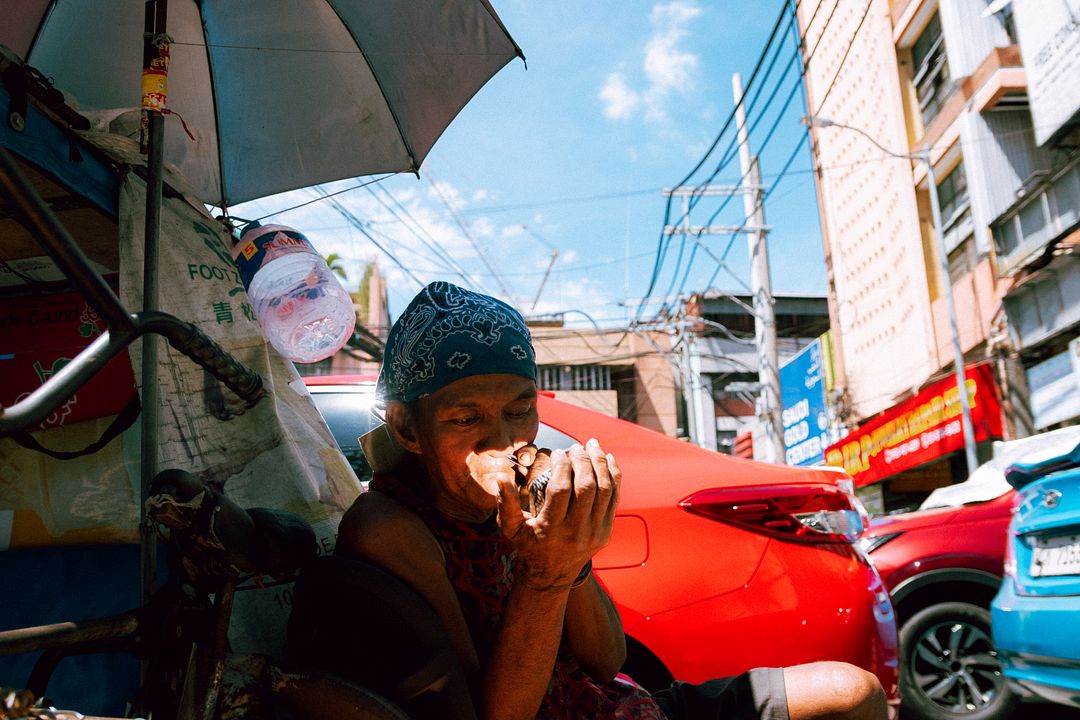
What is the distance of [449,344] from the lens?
1440 millimetres

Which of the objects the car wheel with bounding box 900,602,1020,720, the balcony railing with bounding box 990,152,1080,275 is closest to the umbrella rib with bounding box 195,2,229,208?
the car wheel with bounding box 900,602,1020,720

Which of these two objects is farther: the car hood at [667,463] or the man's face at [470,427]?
the car hood at [667,463]

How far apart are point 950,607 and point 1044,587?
1267 mm

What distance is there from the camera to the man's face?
139 centimetres

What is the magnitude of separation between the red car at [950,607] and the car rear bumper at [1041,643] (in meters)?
0.90

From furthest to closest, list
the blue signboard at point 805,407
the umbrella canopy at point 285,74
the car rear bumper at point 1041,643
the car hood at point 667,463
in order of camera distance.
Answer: the blue signboard at point 805,407 < the car rear bumper at point 1041,643 < the car hood at point 667,463 < the umbrella canopy at point 285,74

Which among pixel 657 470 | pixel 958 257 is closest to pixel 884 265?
pixel 958 257

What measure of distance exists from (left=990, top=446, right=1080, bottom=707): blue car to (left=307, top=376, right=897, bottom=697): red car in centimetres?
164

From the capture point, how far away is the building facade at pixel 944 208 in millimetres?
10867

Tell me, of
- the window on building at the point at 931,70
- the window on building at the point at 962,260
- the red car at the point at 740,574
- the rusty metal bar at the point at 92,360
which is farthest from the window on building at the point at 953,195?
the rusty metal bar at the point at 92,360

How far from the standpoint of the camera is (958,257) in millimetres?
14672

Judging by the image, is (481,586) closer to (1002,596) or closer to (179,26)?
(179,26)

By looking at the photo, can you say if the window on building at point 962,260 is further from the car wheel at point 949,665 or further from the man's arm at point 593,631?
the man's arm at point 593,631

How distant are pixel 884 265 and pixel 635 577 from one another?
16461mm
